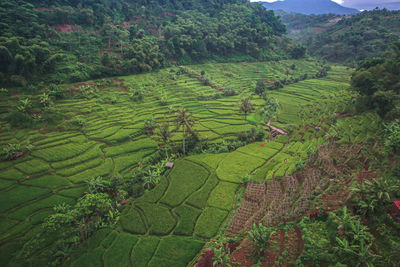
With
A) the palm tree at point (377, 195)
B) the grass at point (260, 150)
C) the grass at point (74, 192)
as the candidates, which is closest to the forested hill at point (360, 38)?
the grass at point (260, 150)

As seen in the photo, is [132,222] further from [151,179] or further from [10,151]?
[10,151]

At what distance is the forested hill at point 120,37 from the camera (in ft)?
133

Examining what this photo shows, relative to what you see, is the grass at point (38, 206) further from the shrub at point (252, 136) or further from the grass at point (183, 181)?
the shrub at point (252, 136)

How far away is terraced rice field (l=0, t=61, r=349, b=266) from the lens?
16.8 m

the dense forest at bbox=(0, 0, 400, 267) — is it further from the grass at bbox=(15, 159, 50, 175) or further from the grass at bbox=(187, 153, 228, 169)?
the grass at bbox=(187, 153, 228, 169)

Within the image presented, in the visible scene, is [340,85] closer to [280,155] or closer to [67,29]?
[280,155]

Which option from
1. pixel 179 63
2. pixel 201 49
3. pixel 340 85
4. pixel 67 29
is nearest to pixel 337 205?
pixel 340 85

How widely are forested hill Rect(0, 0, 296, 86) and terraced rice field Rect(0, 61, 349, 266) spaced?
8.85 metres

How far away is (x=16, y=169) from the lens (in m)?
23.4

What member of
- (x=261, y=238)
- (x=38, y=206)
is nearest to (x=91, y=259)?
(x=38, y=206)

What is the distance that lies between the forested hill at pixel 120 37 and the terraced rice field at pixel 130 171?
8852 mm

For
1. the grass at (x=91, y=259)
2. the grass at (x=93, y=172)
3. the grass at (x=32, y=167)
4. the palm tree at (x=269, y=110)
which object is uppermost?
the palm tree at (x=269, y=110)

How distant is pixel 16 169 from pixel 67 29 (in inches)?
1833

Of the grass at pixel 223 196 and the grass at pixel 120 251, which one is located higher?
the grass at pixel 223 196
